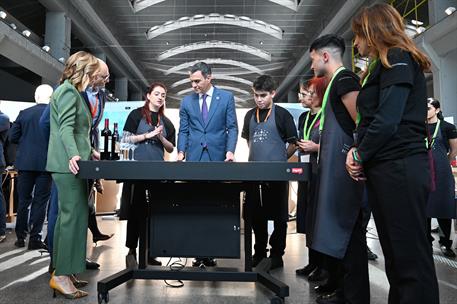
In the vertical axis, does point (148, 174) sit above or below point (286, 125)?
below

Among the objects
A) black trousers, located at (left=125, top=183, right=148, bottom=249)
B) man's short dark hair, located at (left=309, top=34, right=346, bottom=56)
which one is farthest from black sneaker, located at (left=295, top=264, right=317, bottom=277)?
man's short dark hair, located at (left=309, top=34, right=346, bottom=56)

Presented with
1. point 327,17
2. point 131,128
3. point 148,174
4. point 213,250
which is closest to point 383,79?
point 148,174

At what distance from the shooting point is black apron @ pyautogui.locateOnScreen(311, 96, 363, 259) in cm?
156

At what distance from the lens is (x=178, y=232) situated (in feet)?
6.64

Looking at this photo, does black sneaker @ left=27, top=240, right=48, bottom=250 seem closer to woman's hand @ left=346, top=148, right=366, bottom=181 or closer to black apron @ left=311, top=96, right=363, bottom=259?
black apron @ left=311, top=96, right=363, bottom=259

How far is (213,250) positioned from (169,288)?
373mm

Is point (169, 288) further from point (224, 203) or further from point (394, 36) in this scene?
point (394, 36)

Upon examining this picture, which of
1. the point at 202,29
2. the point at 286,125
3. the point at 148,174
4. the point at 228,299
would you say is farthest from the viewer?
the point at 202,29

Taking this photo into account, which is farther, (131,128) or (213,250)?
(131,128)

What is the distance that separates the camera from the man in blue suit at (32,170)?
3.25 meters

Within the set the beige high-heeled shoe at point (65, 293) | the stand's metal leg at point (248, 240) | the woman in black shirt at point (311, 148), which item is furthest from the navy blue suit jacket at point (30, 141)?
the woman in black shirt at point (311, 148)

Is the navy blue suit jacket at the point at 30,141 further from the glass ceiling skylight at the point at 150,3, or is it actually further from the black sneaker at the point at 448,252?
the glass ceiling skylight at the point at 150,3

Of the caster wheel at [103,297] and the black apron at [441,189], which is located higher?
the black apron at [441,189]

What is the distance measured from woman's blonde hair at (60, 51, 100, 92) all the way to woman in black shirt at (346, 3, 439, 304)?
1460mm
